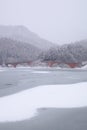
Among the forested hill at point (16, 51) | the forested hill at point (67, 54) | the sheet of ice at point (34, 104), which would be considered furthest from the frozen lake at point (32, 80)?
the forested hill at point (16, 51)

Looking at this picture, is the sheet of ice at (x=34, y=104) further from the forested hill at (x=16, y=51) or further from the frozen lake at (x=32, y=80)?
the forested hill at (x=16, y=51)

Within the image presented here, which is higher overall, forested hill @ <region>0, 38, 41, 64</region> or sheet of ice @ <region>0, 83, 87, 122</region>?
forested hill @ <region>0, 38, 41, 64</region>

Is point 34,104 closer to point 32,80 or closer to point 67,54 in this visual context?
point 32,80

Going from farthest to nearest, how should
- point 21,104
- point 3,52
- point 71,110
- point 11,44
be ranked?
point 11,44
point 3,52
point 21,104
point 71,110

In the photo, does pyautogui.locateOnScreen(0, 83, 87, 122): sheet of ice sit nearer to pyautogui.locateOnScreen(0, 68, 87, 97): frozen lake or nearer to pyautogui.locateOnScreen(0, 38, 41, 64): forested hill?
pyautogui.locateOnScreen(0, 68, 87, 97): frozen lake

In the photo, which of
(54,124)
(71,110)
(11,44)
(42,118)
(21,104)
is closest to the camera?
(54,124)

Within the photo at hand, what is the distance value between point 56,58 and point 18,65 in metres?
18.8

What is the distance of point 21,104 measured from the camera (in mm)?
13633

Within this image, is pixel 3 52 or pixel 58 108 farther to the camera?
pixel 3 52

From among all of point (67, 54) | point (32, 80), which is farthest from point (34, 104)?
point (67, 54)

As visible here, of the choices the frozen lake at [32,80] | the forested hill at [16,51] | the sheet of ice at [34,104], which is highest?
the forested hill at [16,51]

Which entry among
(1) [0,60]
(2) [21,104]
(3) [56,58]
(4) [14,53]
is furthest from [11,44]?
(2) [21,104]

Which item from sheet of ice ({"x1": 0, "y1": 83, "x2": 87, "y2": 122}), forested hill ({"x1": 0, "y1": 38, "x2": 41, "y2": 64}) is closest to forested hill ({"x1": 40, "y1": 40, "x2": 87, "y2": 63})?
forested hill ({"x1": 0, "y1": 38, "x2": 41, "y2": 64})

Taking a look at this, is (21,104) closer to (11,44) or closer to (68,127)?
(68,127)
